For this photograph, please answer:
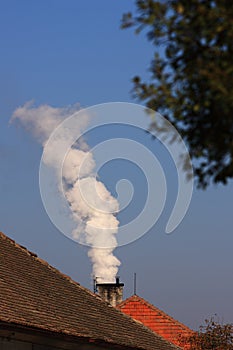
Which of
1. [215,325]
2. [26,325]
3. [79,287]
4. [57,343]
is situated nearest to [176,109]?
[26,325]

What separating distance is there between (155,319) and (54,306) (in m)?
20.6

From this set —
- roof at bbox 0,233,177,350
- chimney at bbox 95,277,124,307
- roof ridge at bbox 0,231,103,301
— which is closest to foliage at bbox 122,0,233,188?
roof at bbox 0,233,177,350

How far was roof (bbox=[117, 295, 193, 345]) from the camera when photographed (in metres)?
→ 42.2

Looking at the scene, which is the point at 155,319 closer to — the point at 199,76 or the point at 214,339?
the point at 214,339

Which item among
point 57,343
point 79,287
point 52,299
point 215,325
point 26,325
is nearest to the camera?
point 26,325

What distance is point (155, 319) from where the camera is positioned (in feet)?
141

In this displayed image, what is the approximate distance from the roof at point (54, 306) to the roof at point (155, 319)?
1473 centimetres

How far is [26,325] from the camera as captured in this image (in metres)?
19.4

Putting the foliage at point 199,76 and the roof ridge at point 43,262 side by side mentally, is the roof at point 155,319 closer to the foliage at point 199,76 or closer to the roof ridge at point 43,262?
the roof ridge at point 43,262

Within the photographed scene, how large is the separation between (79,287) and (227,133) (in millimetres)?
19372

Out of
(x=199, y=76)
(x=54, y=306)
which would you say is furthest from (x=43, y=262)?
(x=199, y=76)

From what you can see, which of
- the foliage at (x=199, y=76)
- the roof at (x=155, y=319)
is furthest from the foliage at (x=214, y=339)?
the foliage at (x=199, y=76)

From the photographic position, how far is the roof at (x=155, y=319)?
4219cm

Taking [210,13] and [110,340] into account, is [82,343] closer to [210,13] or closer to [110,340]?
[110,340]
